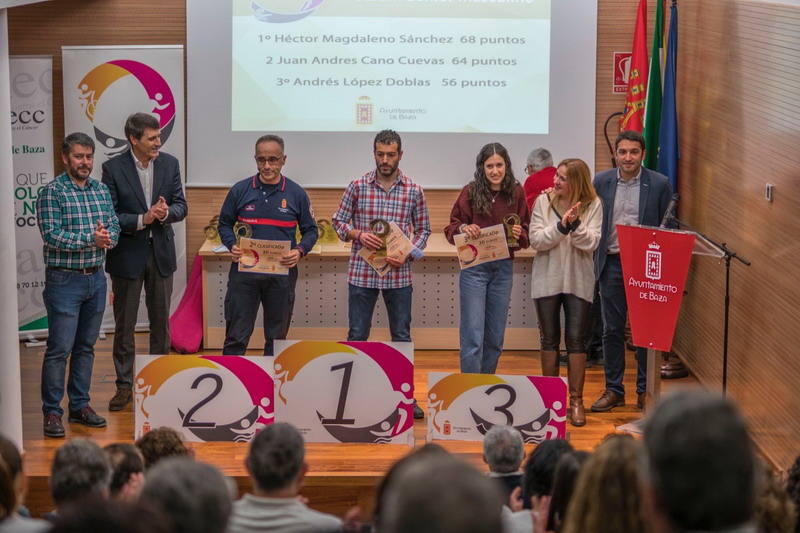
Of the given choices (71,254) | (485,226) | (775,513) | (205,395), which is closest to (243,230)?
(71,254)

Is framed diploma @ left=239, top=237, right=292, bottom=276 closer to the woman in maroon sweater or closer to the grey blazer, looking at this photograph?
the woman in maroon sweater

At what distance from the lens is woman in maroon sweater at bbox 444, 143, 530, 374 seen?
5.88 m

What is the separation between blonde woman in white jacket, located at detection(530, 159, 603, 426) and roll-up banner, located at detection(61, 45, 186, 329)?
129 inches

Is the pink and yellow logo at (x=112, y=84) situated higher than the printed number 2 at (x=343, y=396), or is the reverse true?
the pink and yellow logo at (x=112, y=84)

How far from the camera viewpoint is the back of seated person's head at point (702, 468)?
1.79 metres

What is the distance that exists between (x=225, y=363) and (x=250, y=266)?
0.90 meters

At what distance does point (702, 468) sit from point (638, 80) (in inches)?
246

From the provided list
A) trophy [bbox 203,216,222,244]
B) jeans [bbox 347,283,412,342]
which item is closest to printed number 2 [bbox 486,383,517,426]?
jeans [bbox 347,283,412,342]

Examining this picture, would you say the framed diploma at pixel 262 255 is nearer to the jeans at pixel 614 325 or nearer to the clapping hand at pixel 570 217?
the clapping hand at pixel 570 217

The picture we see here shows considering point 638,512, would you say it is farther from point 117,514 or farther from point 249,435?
point 249,435

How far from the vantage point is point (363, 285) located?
605 centimetres

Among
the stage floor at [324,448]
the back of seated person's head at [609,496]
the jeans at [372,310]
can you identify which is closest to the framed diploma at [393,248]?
the jeans at [372,310]

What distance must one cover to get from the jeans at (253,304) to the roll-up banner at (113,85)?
2.33 m

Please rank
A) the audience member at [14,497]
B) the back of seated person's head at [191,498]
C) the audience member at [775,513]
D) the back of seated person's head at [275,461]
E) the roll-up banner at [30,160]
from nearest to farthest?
the back of seated person's head at [191,498] → the audience member at [14,497] → the audience member at [775,513] → the back of seated person's head at [275,461] → the roll-up banner at [30,160]
